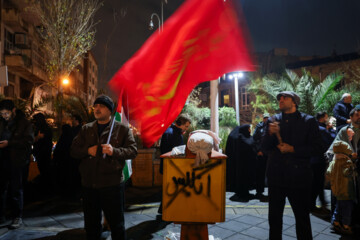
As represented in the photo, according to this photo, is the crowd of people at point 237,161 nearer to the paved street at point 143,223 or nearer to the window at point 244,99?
the paved street at point 143,223

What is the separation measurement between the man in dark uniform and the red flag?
90 cm

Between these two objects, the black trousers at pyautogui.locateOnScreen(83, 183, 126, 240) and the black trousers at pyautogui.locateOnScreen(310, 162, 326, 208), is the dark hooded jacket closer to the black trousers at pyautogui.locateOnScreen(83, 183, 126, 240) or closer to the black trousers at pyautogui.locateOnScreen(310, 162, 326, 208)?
the black trousers at pyautogui.locateOnScreen(310, 162, 326, 208)

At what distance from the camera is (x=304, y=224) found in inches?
132

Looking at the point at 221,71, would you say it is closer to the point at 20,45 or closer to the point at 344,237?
the point at 344,237

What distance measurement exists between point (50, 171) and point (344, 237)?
7.08m

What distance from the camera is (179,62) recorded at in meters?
3.95

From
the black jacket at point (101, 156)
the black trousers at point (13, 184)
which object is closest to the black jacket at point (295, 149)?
the black jacket at point (101, 156)

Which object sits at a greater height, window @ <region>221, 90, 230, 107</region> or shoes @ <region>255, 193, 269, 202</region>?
window @ <region>221, 90, 230, 107</region>

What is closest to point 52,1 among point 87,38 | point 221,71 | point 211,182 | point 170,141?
point 87,38

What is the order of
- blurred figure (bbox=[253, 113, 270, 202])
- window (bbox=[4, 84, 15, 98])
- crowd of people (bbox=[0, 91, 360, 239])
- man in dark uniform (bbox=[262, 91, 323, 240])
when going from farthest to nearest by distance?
1. window (bbox=[4, 84, 15, 98])
2. blurred figure (bbox=[253, 113, 270, 202])
3. man in dark uniform (bbox=[262, 91, 323, 240])
4. crowd of people (bbox=[0, 91, 360, 239])

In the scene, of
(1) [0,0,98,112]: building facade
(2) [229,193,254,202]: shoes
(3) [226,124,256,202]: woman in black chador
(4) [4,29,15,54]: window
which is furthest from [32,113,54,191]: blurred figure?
(4) [4,29,15,54]: window

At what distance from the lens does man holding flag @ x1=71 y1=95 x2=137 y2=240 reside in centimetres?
321

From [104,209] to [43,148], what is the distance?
5.24 m

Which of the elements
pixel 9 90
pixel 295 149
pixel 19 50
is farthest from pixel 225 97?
pixel 295 149
